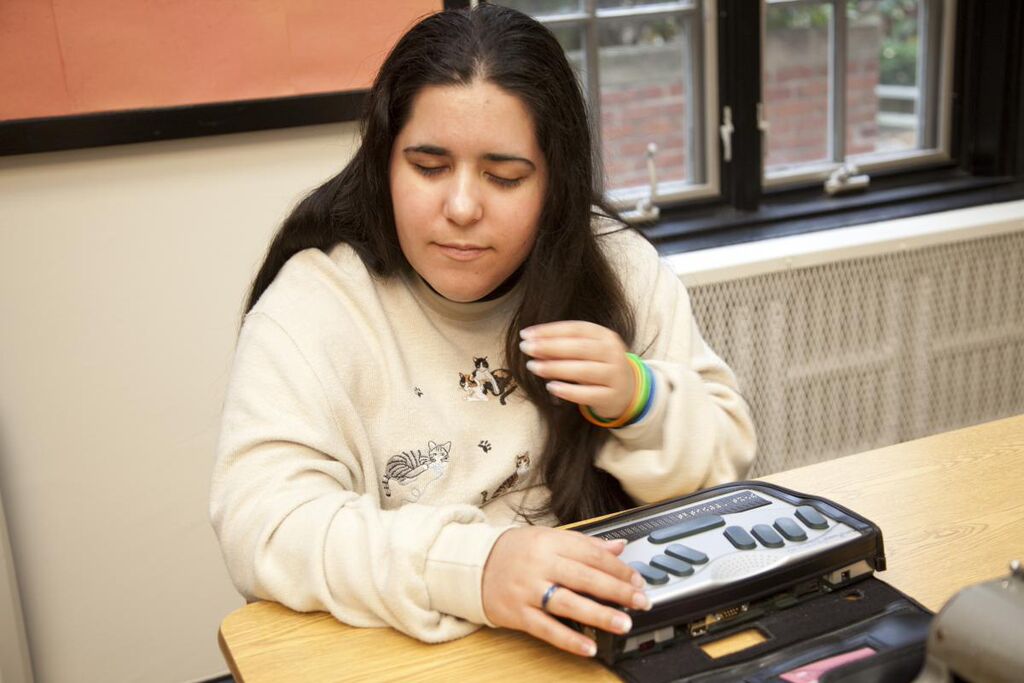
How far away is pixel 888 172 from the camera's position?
8.57 feet

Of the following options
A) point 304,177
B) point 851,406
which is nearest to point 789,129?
point 851,406

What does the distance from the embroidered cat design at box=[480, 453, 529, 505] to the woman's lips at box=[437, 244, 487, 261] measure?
0.23m

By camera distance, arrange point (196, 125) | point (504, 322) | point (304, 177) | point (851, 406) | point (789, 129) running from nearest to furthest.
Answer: point (504, 322)
point (196, 125)
point (304, 177)
point (851, 406)
point (789, 129)

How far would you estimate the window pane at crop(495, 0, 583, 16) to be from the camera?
219 centimetres

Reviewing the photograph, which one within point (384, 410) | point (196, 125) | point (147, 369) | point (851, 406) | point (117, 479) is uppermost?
point (196, 125)

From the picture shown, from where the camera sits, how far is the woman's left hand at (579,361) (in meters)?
0.97

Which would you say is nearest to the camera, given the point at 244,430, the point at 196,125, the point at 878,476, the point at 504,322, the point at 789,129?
the point at 244,430

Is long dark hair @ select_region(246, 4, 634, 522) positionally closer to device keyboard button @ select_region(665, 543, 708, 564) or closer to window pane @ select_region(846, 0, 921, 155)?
device keyboard button @ select_region(665, 543, 708, 564)

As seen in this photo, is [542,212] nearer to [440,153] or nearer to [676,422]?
[440,153]

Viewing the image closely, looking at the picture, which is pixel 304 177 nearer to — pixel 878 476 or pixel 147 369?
pixel 147 369

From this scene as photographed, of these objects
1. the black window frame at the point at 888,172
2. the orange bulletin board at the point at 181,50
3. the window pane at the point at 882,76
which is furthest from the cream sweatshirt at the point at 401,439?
the window pane at the point at 882,76

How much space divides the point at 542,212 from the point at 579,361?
0.20 metres

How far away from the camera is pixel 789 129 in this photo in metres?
2.52

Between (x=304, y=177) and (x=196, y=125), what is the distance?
0.21 meters
